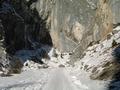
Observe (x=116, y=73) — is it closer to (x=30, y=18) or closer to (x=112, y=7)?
(x=112, y=7)

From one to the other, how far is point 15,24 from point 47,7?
53178mm

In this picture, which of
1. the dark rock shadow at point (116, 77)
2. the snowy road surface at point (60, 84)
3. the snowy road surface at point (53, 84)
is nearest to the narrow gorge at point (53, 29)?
the snowy road surface at point (53, 84)

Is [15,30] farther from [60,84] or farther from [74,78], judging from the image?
[60,84]

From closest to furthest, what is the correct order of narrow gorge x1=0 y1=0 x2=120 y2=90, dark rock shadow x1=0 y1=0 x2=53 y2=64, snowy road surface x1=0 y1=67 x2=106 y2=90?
snowy road surface x1=0 y1=67 x2=106 y2=90 < dark rock shadow x1=0 y1=0 x2=53 y2=64 < narrow gorge x1=0 y1=0 x2=120 y2=90

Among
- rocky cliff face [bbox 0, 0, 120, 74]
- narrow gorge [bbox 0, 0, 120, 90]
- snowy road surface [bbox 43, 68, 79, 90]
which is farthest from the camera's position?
rocky cliff face [bbox 0, 0, 120, 74]

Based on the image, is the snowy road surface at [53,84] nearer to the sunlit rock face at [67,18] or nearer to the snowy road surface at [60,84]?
the snowy road surface at [60,84]

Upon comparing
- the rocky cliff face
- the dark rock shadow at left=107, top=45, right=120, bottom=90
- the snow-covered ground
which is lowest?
the rocky cliff face

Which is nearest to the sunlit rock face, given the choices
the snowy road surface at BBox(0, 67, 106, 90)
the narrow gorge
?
the narrow gorge

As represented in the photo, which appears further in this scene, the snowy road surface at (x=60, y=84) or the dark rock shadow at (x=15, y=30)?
the dark rock shadow at (x=15, y=30)

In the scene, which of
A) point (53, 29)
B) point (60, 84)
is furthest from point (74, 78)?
point (53, 29)

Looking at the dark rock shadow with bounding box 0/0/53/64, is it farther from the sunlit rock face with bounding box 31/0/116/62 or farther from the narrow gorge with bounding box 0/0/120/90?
the sunlit rock face with bounding box 31/0/116/62

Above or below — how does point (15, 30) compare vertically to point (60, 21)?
above

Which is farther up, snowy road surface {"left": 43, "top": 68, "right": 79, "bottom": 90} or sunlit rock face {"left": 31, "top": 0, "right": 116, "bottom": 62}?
snowy road surface {"left": 43, "top": 68, "right": 79, "bottom": 90}

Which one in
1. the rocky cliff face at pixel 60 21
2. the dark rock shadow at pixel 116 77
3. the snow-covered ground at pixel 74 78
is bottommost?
the rocky cliff face at pixel 60 21
